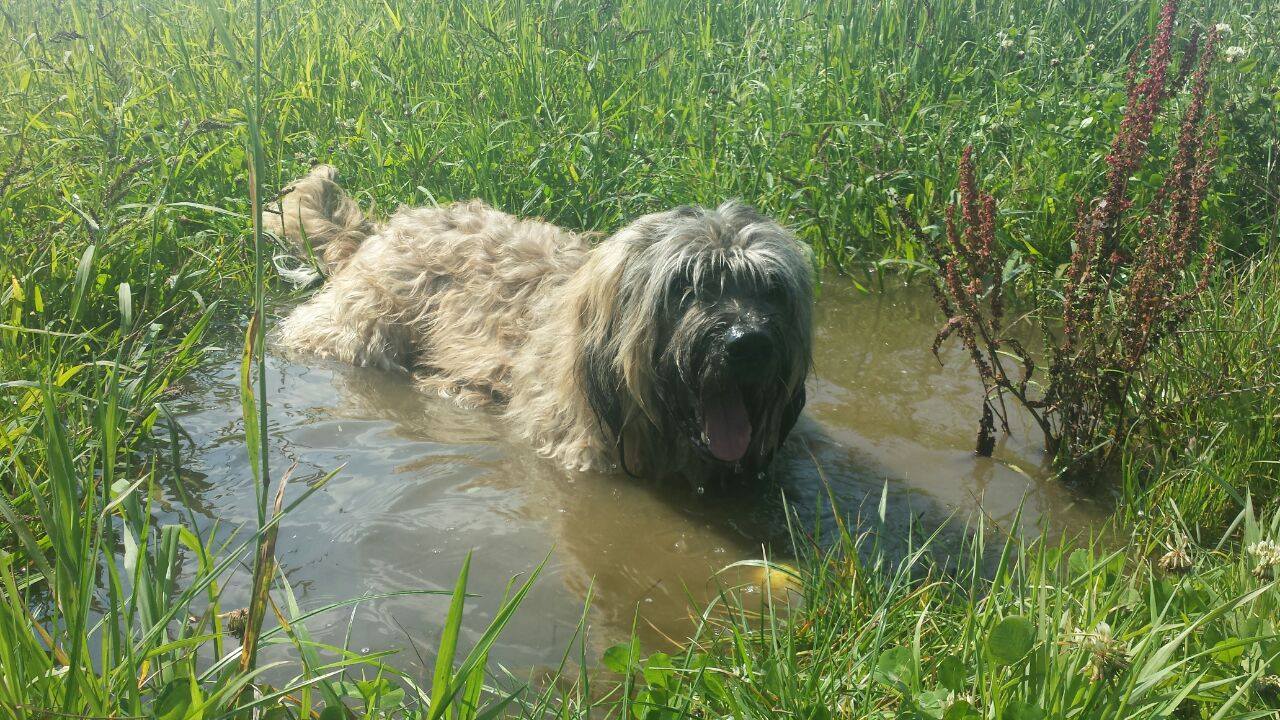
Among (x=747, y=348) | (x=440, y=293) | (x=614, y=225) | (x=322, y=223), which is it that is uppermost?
(x=747, y=348)

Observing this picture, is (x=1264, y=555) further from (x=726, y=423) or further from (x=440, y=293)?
(x=440, y=293)

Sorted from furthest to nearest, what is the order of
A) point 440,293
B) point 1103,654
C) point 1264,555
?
point 440,293 < point 1264,555 < point 1103,654

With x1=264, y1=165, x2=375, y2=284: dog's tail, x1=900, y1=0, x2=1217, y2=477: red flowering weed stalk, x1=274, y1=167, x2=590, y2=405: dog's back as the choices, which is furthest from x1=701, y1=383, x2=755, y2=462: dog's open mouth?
x1=264, y1=165, x2=375, y2=284: dog's tail

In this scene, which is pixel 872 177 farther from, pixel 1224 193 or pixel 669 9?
pixel 669 9

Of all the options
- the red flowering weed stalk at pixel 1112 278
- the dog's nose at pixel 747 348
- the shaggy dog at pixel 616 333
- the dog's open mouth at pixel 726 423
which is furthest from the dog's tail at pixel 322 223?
the red flowering weed stalk at pixel 1112 278

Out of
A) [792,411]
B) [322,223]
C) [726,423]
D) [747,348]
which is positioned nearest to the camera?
[747,348]

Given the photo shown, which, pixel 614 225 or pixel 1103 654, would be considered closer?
pixel 1103 654

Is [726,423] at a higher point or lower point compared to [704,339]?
lower

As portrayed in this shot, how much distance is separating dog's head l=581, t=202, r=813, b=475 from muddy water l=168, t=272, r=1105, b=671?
0.26 m

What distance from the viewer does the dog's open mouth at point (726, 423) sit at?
377cm

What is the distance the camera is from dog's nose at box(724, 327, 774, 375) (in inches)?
138

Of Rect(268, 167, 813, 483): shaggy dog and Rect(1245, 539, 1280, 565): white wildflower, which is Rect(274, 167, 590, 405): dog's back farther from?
Rect(1245, 539, 1280, 565): white wildflower

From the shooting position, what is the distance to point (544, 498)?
3.86 m

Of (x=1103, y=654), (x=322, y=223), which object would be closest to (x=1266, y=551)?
(x=1103, y=654)
